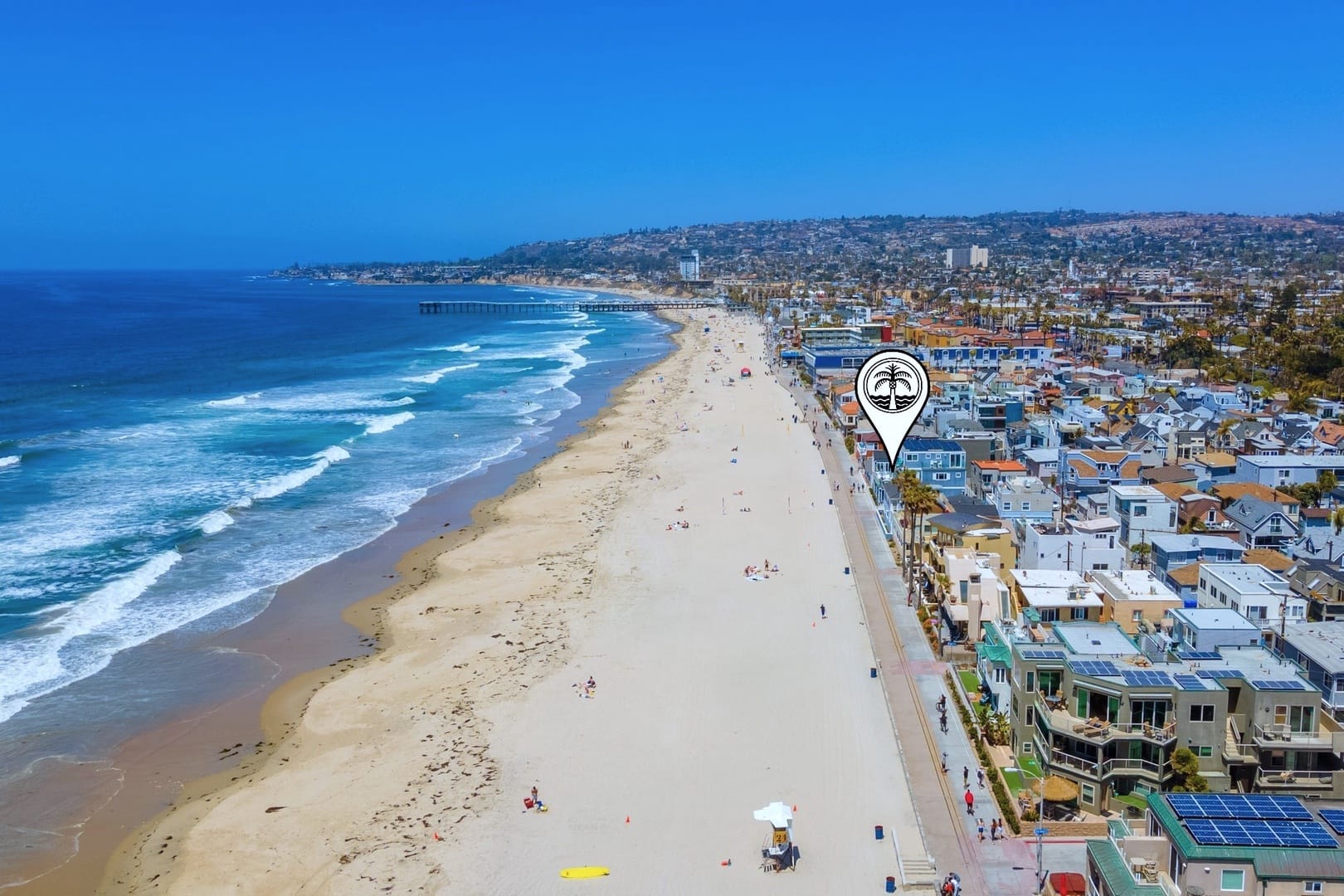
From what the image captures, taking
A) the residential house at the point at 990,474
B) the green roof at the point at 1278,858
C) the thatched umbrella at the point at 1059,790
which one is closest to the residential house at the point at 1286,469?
the residential house at the point at 990,474

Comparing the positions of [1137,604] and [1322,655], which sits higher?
[1322,655]

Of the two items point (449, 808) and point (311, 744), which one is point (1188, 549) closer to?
point (449, 808)

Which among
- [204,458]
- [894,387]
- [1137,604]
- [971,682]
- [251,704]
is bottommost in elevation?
[251,704]

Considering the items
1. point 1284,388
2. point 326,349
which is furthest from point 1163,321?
point 326,349

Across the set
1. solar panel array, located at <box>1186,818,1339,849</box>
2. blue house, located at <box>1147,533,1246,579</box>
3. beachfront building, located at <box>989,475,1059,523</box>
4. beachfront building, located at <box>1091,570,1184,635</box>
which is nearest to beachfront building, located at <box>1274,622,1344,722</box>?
beachfront building, located at <box>1091,570,1184,635</box>

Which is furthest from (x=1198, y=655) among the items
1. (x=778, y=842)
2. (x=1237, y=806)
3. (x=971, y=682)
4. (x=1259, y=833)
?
(x=778, y=842)

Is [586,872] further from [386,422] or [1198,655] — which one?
[386,422]

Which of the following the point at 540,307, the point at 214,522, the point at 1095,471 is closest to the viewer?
the point at 1095,471
